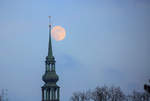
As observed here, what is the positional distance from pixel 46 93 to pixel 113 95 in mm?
26933

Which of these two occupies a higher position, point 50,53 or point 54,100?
point 50,53

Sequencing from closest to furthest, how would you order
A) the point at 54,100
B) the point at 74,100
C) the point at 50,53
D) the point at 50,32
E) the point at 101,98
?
the point at 101,98, the point at 74,100, the point at 54,100, the point at 50,53, the point at 50,32

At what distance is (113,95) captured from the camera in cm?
10506

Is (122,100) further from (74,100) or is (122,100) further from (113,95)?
(74,100)

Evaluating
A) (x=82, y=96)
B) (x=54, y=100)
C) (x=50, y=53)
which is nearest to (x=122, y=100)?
(x=82, y=96)

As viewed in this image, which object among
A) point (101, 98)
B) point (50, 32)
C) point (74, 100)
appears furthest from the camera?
point (50, 32)

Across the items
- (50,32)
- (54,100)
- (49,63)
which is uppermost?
(50,32)

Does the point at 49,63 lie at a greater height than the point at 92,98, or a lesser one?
greater

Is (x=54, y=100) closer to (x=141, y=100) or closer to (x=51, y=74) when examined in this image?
(x=51, y=74)

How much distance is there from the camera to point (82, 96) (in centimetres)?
11388

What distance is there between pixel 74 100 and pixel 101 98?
1000cm

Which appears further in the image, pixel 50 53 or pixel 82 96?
pixel 50 53

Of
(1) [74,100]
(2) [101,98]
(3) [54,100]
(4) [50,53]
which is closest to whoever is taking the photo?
(2) [101,98]

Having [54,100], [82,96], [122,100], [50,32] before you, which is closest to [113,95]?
[122,100]
